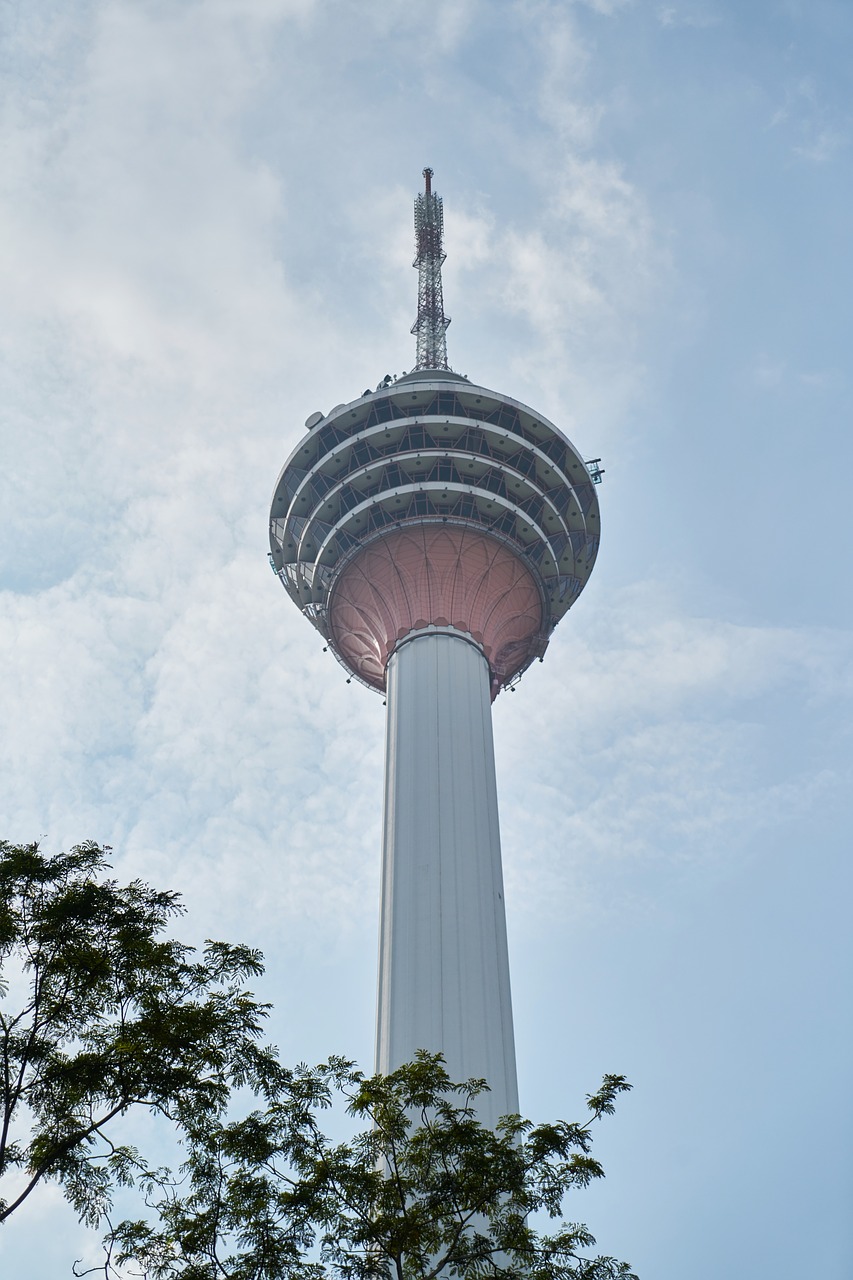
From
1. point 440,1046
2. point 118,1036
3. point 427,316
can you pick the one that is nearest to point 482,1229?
point 440,1046

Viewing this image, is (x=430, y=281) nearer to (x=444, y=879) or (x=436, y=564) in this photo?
(x=436, y=564)

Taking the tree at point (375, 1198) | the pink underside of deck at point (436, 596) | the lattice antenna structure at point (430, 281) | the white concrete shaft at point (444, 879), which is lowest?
the tree at point (375, 1198)

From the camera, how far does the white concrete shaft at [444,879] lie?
35094 mm

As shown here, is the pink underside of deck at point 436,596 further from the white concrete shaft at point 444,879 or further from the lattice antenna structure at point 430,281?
the lattice antenna structure at point 430,281

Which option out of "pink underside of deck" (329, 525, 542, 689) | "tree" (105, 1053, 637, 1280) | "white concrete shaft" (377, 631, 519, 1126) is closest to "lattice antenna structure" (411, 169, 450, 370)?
"pink underside of deck" (329, 525, 542, 689)

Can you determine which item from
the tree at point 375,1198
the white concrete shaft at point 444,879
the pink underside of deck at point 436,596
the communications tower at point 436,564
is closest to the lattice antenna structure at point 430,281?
the communications tower at point 436,564

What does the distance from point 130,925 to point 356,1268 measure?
6501 millimetres

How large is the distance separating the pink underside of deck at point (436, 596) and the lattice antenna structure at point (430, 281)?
13126mm

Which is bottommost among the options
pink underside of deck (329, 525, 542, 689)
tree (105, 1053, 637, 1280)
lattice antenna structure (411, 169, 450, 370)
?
tree (105, 1053, 637, 1280)

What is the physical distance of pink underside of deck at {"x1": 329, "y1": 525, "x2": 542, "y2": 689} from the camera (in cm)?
4638

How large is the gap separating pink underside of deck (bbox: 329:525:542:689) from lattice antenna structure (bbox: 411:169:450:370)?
13126 mm

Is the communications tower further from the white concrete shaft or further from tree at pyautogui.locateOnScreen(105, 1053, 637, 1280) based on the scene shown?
tree at pyautogui.locateOnScreen(105, 1053, 637, 1280)

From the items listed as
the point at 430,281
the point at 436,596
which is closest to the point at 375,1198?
the point at 436,596

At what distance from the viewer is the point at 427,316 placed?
6000 cm
